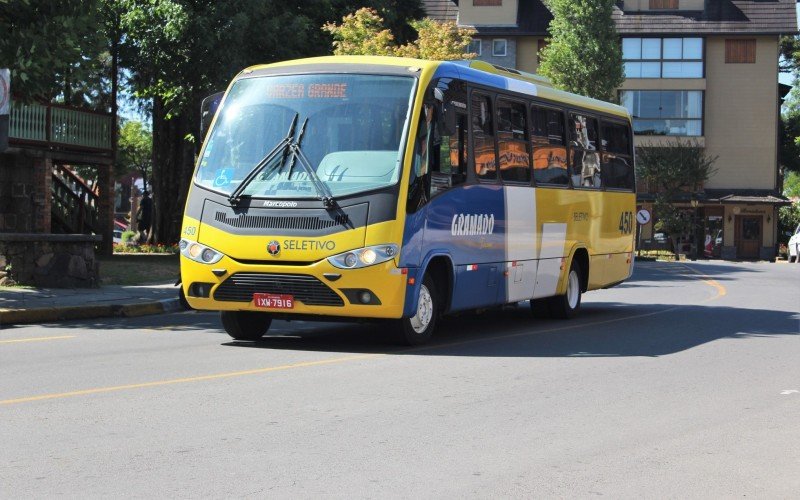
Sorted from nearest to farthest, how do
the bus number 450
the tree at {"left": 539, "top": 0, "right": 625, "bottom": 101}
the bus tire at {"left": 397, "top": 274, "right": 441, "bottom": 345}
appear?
the bus tire at {"left": 397, "top": 274, "right": 441, "bottom": 345}
the bus number 450
the tree at {"left": 539, "top": 0, "right": 625, "bottom": 101}

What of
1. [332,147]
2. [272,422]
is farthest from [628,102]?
[272,422]

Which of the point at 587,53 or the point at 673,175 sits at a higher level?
the point at 587,53

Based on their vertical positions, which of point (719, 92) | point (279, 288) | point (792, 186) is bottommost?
point (279, 288)

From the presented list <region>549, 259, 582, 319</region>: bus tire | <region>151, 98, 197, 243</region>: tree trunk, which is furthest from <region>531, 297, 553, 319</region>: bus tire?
<region>151, 98, 197, 243</region>: tree trunk

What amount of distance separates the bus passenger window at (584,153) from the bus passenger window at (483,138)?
3167 mm

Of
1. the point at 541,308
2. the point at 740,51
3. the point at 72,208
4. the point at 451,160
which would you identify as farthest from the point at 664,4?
the point at 451,160

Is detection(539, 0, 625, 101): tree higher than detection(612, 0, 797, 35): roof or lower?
lower

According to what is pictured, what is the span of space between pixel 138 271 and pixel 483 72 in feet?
41.7

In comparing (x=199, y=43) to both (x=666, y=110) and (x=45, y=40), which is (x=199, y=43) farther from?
(x=666, y=110)

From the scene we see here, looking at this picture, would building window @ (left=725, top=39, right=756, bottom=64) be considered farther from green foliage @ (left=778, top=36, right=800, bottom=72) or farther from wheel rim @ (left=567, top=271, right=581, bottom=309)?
wheel rim @ (left=567, top=271, right=581, bottom=309)

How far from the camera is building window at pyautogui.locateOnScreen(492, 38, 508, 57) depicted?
2748 inches

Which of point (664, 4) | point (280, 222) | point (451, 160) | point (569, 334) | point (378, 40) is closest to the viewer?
point (280, 222)

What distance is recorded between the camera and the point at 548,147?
55.1 ft

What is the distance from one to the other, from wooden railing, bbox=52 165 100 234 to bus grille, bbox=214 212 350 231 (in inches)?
844
